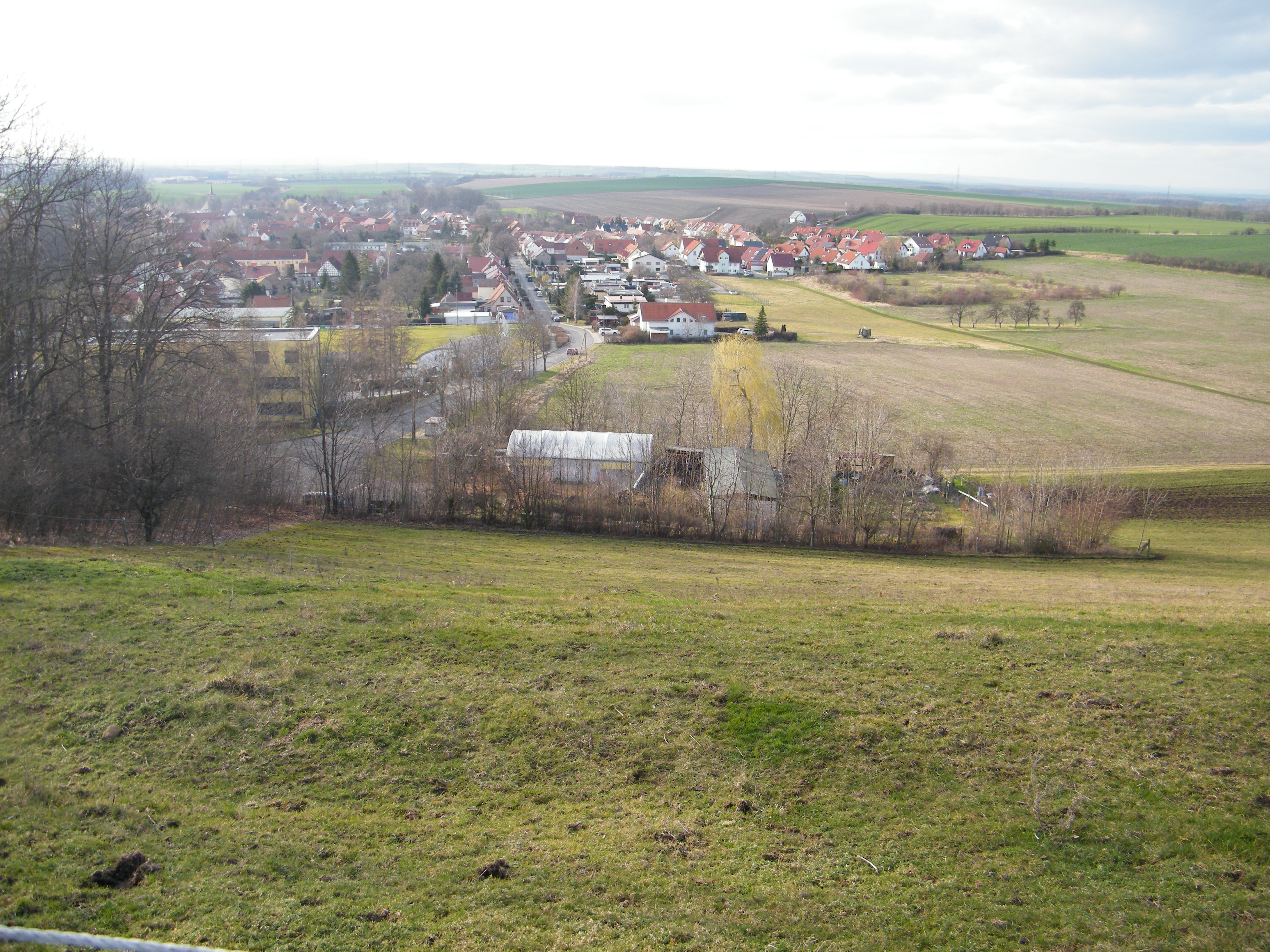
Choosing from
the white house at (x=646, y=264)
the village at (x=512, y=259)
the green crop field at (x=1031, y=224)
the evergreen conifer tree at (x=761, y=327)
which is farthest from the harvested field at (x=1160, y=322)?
the white house at (x=646, y=264)

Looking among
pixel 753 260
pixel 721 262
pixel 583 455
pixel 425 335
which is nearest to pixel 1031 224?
pixel 753 260

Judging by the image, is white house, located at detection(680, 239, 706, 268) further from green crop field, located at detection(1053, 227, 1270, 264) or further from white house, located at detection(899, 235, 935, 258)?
green crop field, located at detection(1053, 227, 1270, 264)

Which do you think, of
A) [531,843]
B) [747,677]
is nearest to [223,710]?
[531,843]

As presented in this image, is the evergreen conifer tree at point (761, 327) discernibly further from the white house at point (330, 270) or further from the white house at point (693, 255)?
the white house at point (330, 270)

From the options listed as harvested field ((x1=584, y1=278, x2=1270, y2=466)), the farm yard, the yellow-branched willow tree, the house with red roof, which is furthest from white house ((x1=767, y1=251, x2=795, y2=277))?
the yellow-branched willow tree

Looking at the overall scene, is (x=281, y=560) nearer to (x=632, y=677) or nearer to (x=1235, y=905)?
(x=632, y=677)
